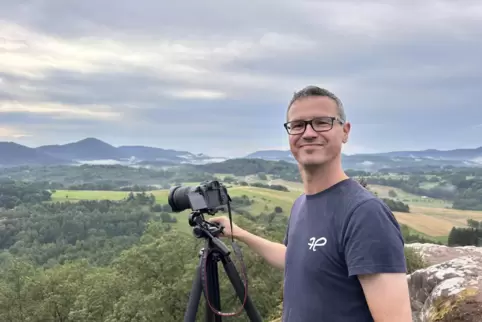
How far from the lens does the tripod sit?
2201mm

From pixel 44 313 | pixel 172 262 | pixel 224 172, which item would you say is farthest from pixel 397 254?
pixel 224 172

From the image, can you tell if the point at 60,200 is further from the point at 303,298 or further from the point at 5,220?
the point at 303,298

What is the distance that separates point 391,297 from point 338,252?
0.21m

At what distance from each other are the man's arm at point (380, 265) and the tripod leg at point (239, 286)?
0.99 meters

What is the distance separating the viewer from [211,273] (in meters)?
2.26

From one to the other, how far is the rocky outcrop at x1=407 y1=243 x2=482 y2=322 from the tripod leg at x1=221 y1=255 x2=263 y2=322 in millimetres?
1382

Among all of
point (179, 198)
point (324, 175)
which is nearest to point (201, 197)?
point (179, 198)

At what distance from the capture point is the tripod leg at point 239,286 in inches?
87.5

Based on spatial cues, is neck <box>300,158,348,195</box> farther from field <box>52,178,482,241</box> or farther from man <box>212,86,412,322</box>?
field <box>52,178,482,241</box>

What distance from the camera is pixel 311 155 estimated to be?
1.56 m

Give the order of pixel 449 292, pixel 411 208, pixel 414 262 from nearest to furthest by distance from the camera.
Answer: pixel 449 292
pixel 414 262
pixel 411 208

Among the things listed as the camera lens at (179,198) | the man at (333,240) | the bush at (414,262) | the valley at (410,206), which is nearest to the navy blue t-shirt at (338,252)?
the man at (333,240)

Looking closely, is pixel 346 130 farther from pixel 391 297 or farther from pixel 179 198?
pixel 179 198

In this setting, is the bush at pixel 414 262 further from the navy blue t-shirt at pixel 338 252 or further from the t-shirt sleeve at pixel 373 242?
the t-shirt sleeve at pixel 373 242
